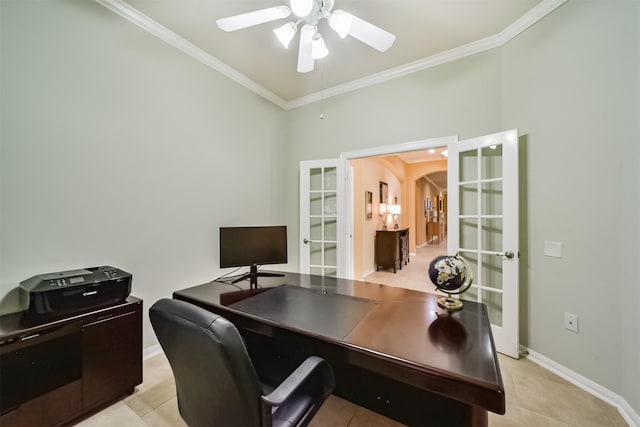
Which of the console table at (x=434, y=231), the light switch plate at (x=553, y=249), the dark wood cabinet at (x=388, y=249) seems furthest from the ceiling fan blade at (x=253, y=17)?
the console table at (x=434, y=231)

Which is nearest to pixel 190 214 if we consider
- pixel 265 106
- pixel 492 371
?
pixel 265 106

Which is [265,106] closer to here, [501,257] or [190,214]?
[190,214]

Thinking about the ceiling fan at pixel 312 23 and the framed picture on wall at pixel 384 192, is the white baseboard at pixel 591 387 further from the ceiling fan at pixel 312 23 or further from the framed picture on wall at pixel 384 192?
the framed picture on wall at pixel 384 192

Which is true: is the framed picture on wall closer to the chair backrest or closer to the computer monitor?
the computer monitor

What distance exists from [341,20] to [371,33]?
256 mm

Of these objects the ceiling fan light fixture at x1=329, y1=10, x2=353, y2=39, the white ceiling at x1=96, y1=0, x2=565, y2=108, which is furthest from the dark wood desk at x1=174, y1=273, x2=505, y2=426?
the white ceiling at x1=96, y1=0, x2=565, y2=108

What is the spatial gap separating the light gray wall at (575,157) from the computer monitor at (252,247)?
2139mm

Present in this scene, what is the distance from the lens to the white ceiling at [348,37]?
2096 millimetres

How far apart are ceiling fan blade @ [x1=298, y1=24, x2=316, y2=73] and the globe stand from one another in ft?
6.70

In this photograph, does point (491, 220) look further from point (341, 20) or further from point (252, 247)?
point (252, 247)

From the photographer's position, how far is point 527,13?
218 centimetres

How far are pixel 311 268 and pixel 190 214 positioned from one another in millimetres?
1830

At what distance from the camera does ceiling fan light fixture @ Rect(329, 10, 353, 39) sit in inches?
61.8

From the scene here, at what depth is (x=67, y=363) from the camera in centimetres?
156
